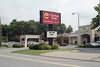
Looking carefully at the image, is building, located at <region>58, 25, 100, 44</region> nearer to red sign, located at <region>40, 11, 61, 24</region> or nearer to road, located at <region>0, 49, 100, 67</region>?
red sign, located at <region>40, 11, 61, 24</region>

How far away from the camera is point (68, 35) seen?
255 feet

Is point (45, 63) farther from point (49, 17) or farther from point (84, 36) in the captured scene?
point (84, 36)

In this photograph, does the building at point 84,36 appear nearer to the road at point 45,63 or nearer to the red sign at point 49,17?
the red sign at point 49,17

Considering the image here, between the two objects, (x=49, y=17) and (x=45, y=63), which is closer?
(x=45, y=63)

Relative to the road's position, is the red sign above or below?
above

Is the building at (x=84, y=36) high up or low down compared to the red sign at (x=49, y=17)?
down

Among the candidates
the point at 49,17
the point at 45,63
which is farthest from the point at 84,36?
the point at 45,63

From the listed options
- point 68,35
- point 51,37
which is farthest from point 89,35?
point 51,37

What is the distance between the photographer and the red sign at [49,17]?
Result: 1438 inches

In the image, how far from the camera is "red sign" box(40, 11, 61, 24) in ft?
120

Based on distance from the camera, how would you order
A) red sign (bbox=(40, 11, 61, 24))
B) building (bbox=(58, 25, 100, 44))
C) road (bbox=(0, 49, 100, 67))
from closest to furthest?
road (bbox=(0, 49, 100, 67)) → red sign (bbox=(40, 11, 61, 24)) → building (bbox=(58, 25, 100, 44))

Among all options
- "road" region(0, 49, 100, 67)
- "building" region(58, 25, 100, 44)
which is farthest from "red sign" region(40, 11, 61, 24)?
"building" region(58, 25, 100, 44)

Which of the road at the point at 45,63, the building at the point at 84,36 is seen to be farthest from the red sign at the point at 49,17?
the building at the point at 84,36

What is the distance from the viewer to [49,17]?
124 feet
